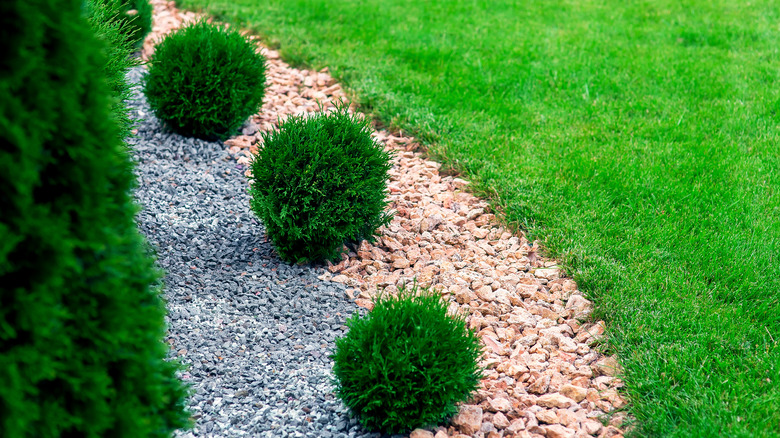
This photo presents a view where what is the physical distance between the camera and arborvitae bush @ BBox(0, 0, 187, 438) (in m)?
1.48

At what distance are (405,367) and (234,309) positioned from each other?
1287 mm

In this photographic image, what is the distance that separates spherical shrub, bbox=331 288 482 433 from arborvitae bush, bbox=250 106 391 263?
1.04 meters

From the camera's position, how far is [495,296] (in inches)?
146

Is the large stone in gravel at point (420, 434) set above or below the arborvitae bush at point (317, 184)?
below

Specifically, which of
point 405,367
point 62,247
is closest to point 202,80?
point 405,367

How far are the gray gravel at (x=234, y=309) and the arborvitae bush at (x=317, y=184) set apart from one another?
0.84ft

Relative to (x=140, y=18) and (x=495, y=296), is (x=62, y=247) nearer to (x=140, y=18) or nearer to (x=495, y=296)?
(x=495, y=296)

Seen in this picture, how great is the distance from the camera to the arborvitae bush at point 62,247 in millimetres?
1480

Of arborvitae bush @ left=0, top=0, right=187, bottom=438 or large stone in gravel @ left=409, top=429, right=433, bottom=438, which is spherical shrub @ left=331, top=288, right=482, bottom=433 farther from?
arborvitae bush @ left=0, top=0, right=187, bottom=438

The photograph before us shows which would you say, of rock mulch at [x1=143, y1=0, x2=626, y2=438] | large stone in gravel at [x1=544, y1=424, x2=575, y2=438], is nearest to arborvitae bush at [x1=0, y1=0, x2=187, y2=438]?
A: rock mulch at [x1=143, y1=0, x2=626, y2=438]

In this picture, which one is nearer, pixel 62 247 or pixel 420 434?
pixel 62 247

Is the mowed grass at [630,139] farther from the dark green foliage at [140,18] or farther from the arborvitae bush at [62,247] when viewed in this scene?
the arborvitae bush at [62,247]

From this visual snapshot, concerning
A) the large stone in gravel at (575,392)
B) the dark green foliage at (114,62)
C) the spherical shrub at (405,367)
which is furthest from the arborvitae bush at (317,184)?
the large stone in gravel at (575,392)

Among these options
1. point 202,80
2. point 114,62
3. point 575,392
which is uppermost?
point 114,62
